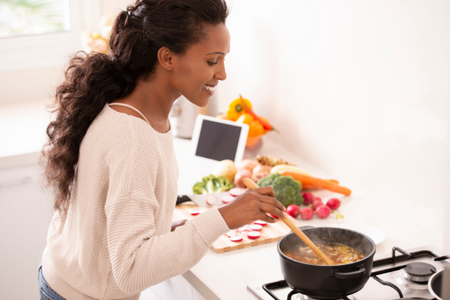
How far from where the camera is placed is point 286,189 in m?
1.47

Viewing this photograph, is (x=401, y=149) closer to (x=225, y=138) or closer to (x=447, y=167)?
(x=447, y=167)

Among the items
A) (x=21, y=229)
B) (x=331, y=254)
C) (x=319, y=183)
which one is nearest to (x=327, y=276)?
(x=331, y=254)

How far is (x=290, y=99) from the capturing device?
6.32ft

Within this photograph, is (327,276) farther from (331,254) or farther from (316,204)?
(316,204)

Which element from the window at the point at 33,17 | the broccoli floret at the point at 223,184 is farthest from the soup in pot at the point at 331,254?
the window at the point at 33,17

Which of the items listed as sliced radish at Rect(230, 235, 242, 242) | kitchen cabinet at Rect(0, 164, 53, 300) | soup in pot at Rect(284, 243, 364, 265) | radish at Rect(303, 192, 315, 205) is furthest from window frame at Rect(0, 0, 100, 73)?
soup in pot at Rect(284, 243, 364, 265)

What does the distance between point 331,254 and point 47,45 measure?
2353 millimetres

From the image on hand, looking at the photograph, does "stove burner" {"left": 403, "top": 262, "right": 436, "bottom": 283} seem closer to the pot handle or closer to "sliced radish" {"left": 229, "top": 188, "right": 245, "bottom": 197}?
the pot handle

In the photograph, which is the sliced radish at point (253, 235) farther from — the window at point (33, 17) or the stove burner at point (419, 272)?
the window at point (33, 17)

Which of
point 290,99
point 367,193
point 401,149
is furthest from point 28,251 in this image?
point 401,149

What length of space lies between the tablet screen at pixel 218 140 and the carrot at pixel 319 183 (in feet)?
1.15

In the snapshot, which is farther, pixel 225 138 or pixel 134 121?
pixel 225 138

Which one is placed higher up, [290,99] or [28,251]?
[290,99]

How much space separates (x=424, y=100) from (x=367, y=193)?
380 mm
